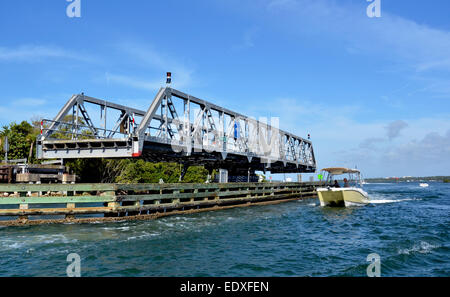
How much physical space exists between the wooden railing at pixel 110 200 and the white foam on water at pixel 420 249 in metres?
14.3

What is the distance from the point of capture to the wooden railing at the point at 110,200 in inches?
674

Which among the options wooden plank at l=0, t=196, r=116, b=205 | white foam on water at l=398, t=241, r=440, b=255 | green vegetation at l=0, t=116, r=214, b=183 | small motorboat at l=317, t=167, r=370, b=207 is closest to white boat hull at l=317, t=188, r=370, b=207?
small motorboat at l=317, t=167, r=370, b=207

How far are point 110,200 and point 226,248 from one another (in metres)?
8.84

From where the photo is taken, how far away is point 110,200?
18.6 metres

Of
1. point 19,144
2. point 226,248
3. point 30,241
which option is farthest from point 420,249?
point 19,144

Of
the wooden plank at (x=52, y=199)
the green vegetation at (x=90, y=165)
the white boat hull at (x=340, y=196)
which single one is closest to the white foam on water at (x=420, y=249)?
the wooden plank at (x=52, y=199)

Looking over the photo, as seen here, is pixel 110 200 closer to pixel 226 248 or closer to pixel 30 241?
pixel 30 241

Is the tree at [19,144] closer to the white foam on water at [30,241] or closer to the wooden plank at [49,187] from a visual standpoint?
the wooden plank at [49,187]

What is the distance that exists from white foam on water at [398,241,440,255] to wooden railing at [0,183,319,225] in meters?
14.3

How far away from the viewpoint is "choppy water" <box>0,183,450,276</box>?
32.8 feet

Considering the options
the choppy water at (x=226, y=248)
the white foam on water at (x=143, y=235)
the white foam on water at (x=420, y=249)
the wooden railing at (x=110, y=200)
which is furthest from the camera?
the wooden railing at (x=110, y=200)

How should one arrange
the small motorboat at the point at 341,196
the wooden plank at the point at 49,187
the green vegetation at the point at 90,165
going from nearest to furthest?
1. the wooden plank at the point at 49,187
2. the small motorboat at the point at 341,196
3. the green vegetation at the point at 90,165

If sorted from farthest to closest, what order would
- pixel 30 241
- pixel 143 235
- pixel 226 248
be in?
pixel 143 235
pixel 30 241
pixel 226 248
